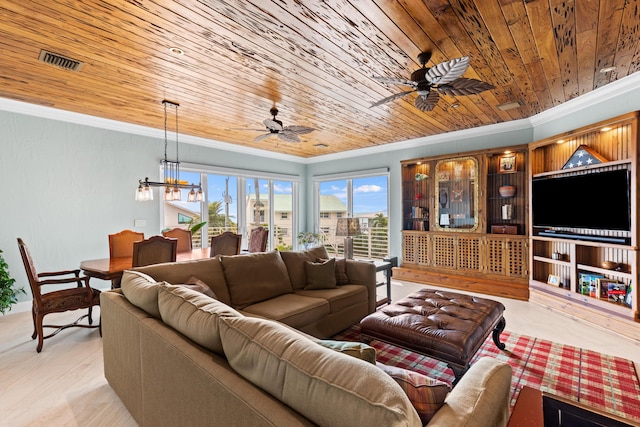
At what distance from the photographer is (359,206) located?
6.86 metres

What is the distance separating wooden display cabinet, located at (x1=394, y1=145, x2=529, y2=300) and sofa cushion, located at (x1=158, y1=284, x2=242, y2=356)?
4554 mm

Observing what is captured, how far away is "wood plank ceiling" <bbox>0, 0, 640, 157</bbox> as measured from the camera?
2086 millimetres

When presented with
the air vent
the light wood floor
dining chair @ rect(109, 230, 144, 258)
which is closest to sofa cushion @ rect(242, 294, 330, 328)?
the light wood floor

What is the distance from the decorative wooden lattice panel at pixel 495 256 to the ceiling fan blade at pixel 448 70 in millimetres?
3190

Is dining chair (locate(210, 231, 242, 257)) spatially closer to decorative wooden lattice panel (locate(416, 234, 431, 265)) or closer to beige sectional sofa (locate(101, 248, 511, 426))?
beige sectional sofa (locate(101, 248, 511, 426))

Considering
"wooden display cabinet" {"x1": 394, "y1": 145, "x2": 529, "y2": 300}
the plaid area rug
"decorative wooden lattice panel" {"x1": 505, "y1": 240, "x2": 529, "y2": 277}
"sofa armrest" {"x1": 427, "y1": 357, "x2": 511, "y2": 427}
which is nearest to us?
"sofa armrest" {"x1": 427, "y1": 357, "x2": 511, "y2": 427}

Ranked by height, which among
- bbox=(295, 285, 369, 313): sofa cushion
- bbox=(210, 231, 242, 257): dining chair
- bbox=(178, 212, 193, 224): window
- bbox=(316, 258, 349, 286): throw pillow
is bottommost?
bbox=(295, 285, 369, 313): sofa cushion

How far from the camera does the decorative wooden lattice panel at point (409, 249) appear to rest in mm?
5609

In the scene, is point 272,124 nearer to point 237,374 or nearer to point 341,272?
point 341,272

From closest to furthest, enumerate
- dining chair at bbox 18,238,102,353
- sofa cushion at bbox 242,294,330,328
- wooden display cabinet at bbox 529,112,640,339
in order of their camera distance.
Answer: sofa cushion at bbox 242,294,330,328
dining chair at bbox 18,238,102,353
wooden display cabinet at bbox 529,112,640,339

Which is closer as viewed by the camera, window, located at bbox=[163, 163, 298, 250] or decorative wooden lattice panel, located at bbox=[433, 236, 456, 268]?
decorative wooden lattice panel, located at bbox=[433, 236, 456, 268]

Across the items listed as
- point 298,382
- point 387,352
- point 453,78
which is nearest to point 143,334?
point 298,382

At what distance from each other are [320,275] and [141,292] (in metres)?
1.85

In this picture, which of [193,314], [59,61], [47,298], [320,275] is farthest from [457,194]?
[47,298]
